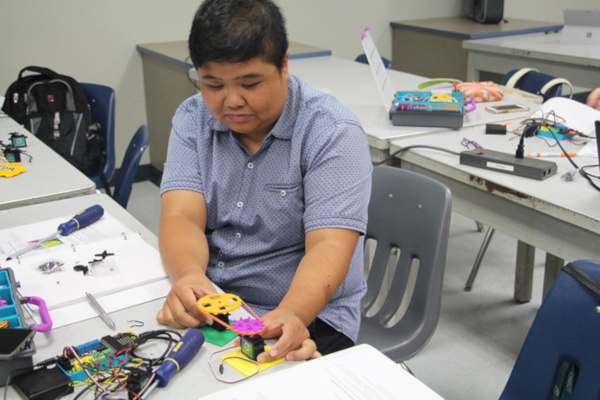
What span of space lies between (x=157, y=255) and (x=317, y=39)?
3.56 m

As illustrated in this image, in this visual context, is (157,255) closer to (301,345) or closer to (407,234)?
(301,345)

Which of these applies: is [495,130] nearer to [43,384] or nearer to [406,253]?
[406,253]

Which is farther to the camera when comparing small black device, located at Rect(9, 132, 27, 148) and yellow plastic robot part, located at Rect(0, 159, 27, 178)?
small black device, located at Rect(9, 132, 27, 148)

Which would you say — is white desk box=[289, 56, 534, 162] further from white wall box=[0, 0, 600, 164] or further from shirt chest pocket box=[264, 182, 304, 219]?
shirt chest pocket box=[264, 182, 304, 219]

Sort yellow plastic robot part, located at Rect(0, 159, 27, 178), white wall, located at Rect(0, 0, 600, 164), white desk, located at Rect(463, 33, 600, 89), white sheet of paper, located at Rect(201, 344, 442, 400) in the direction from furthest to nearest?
white wall, located at Rect(0, 0, 600, 164) < white desk, located at Rect(463, 33, 600, 89) < yellow plastic robot part, located at Rect(0, 159, 27, 178) < white sheet of paper, located at Rect(201, 344, 442, 400)

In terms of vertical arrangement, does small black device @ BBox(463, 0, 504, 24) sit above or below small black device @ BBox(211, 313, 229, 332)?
above

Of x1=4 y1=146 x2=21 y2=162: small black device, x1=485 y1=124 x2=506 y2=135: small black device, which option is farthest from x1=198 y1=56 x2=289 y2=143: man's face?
x1=485 y1=124 x2=506 y2=135: small black device

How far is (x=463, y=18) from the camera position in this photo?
5.03 metres

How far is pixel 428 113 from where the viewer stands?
2.23 m

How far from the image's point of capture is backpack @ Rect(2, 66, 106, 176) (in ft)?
9.14

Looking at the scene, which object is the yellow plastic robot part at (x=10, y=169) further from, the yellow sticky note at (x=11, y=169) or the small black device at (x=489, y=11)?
the small black device at (x=489, y=11)

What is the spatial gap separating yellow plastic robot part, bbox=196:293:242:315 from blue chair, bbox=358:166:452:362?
58 centimetres

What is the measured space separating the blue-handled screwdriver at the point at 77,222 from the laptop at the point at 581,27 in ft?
10.2

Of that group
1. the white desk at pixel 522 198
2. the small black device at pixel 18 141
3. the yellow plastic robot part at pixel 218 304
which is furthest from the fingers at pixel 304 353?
the small black device at pixel 18 141
